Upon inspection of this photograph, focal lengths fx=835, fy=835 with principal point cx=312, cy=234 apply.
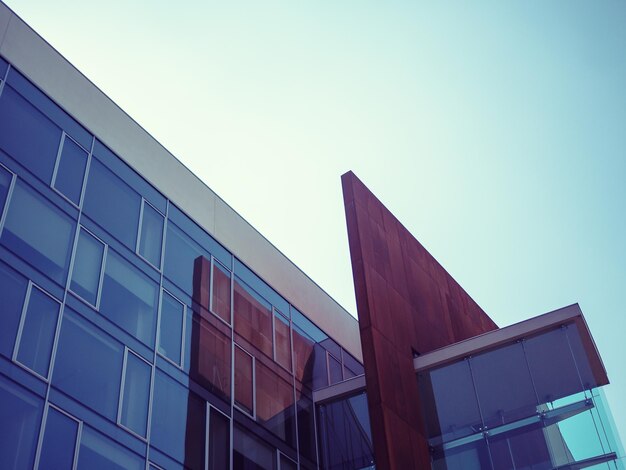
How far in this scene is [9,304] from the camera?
15508mm

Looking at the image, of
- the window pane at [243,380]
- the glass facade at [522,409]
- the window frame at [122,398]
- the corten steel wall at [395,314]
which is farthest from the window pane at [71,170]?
the glass facade at [522,409]

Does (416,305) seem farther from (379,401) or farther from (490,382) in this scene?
(379,401)

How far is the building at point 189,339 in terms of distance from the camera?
1622 centimetres

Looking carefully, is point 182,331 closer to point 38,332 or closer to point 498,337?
point 38,332

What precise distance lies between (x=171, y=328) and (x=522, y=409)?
335 inches

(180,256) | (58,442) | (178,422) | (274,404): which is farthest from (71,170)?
(274,404)

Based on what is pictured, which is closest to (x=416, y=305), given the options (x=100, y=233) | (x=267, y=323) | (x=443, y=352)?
(x=443, y=352)

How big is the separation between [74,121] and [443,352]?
35.3ft

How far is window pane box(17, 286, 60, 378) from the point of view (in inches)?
605

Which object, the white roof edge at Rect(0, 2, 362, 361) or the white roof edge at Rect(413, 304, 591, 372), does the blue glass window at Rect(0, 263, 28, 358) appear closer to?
the white roof edge at Rect(0, 2, 362, 361)

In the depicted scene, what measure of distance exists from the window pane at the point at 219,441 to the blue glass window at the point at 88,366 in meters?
3.37

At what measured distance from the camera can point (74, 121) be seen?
64.6ft

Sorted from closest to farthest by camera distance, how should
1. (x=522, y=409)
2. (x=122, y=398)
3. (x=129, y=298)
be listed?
(x=122, y=398), (x=129, y=298), (x=522, y=409)

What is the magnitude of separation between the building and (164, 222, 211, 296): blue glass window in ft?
0.17
